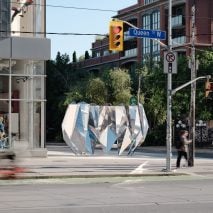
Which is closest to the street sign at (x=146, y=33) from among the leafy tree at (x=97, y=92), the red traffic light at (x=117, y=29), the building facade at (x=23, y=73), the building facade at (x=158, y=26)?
the red traffic light at (x=117, y=29)

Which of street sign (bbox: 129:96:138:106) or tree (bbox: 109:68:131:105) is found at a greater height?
tree (bbox: 109:68:131:105)

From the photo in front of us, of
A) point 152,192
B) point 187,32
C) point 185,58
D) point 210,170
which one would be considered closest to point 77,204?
point 152,192

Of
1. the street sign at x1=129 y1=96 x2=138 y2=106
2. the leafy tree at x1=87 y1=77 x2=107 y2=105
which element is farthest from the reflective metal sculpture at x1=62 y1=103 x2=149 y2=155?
the leafy tree at x1=87 y1=77 x2=107 y2=105

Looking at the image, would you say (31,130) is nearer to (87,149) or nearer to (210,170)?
(87,149)

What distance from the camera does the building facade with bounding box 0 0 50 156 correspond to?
3269 cm

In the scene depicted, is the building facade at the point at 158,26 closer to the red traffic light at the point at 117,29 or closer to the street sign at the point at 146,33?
the street sign at the point at 146,33

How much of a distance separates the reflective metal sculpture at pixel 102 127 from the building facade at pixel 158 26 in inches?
1250

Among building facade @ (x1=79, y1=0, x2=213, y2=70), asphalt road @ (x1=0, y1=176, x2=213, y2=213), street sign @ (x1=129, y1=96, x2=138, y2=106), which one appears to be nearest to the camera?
asphalt road @ (x1=0, y1=176, x2=213, y2=213)

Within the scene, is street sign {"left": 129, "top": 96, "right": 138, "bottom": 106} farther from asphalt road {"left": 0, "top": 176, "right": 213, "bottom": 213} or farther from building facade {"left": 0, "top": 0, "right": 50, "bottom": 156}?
asphalt road {"left": 0, "top": 176, "right": 213, "bottom": 213}

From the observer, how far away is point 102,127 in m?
35.0

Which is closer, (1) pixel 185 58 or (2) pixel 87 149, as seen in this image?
(2) pixel 87 149

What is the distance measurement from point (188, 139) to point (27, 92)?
991 cm

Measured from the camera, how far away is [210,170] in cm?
2692

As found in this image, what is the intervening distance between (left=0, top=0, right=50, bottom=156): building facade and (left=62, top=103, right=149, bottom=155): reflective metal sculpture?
1.77m
